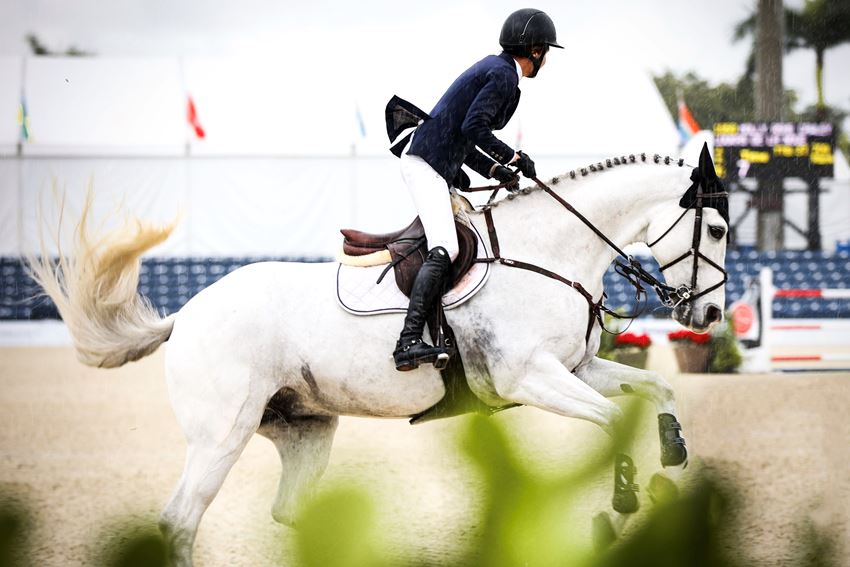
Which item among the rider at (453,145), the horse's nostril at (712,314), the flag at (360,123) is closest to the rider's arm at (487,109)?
the rider at (453,145)

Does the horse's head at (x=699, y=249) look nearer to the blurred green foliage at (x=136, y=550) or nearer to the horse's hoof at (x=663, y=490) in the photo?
the horse's hoof at (x=663, y=490)

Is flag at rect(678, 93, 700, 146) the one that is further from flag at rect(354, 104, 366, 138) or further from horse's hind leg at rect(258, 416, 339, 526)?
horse's hind leg at rect(258, 416, 339, 526)

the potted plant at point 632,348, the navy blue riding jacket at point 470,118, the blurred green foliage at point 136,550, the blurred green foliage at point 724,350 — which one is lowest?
the blurred green foliage at point 724,350

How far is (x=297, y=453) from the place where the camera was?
3.49 m

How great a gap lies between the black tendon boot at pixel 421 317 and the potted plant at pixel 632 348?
5.38 m

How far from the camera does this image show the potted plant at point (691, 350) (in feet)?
32.2

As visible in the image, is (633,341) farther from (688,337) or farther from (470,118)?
(470,118)

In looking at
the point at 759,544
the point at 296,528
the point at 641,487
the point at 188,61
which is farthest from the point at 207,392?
the point at 188,61

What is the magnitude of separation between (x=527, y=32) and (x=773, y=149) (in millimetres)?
11587

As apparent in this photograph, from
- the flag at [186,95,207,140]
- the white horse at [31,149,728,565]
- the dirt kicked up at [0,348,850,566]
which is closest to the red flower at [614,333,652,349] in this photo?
the dirt kicked up at [0,348,850,566]

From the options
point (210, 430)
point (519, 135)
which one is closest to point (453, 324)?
point (210, 430)

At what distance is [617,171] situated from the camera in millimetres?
3420

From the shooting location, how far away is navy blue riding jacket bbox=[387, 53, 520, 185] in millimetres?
3096

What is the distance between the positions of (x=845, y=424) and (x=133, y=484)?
527cm
